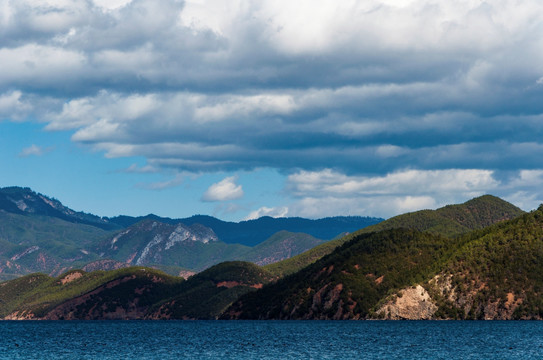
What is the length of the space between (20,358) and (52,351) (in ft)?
58.2

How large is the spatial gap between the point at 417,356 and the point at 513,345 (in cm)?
→ 3318

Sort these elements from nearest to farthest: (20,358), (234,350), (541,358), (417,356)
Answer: (541,358)
(417,356)
(20,358)
(234,350)

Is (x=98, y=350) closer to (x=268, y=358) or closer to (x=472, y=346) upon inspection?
(x=268, y=358)

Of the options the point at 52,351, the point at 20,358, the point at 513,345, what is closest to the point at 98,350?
the point at 52,351

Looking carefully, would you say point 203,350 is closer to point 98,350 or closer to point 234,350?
point 234,350

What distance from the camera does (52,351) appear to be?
188m

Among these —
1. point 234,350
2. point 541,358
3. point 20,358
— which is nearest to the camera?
point 541,358

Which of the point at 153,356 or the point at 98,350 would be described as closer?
the point at 153,356

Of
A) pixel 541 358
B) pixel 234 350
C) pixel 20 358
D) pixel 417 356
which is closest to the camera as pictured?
pixel 541 358

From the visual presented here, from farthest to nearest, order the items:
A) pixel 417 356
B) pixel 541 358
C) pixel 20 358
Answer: pixel 20 358 → pixel 417 356 → pixel 541 358

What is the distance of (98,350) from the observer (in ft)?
625

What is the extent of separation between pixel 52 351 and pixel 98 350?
10.4 metres

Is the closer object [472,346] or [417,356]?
[417,356]

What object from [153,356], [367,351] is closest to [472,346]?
[367,351]
